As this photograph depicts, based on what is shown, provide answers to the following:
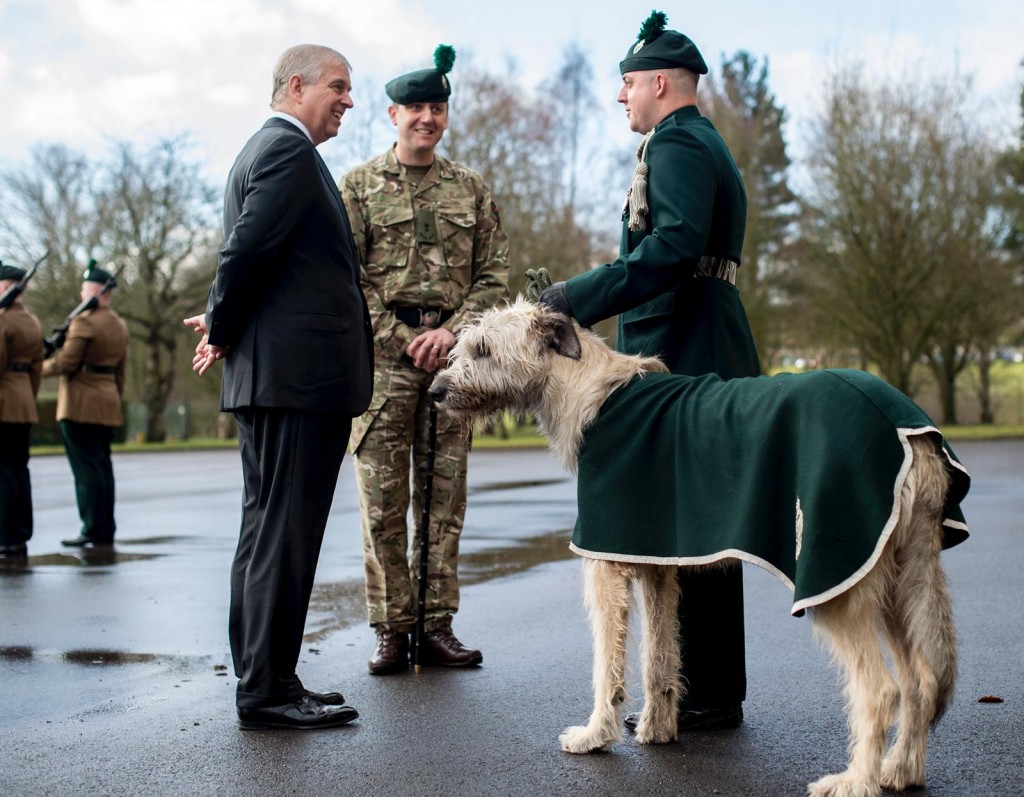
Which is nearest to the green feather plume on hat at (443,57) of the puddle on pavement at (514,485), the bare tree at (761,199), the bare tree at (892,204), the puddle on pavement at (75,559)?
the puddle on pavement at (75,559)

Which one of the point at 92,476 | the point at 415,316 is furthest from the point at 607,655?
the point at 92,476

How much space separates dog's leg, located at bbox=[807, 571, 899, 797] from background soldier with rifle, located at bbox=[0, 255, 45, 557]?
8.50 m

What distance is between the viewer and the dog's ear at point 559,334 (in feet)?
14.5

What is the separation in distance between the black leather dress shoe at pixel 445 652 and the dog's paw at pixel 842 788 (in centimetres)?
231

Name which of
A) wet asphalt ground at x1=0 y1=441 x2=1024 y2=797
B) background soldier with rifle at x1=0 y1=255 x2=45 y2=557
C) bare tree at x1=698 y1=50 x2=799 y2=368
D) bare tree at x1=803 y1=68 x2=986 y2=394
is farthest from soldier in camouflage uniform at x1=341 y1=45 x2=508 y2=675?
bare tree at x1=803 y1=68 x2=986 y2=394

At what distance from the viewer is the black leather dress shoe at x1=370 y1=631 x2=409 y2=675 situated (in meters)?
5.66

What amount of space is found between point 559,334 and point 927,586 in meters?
1.61

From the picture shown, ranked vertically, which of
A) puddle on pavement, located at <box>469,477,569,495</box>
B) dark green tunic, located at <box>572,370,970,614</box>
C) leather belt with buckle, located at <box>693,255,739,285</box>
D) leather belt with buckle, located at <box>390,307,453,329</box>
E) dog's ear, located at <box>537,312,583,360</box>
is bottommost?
puddle on pavement, located at <box>469,477,569,495</box>

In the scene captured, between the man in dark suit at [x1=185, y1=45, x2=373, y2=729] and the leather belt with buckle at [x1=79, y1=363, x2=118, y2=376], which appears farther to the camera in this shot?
the leather belt with buckle at [x1=79, y1=363, x2=118, y2=376]

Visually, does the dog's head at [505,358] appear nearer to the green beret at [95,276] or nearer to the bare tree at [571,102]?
the green beret at [95,276]

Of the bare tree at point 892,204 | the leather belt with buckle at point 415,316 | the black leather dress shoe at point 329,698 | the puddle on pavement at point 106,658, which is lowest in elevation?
the puddle on pavement at point 106,658

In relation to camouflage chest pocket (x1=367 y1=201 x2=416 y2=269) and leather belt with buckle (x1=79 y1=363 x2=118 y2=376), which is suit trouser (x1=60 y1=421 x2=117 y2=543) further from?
camouflage chest pocket (x1=367 y1=201 x2=416 y2=269)

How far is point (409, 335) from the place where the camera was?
19.3ft

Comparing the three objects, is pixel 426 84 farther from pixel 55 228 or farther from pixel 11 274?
pixel 55 228
